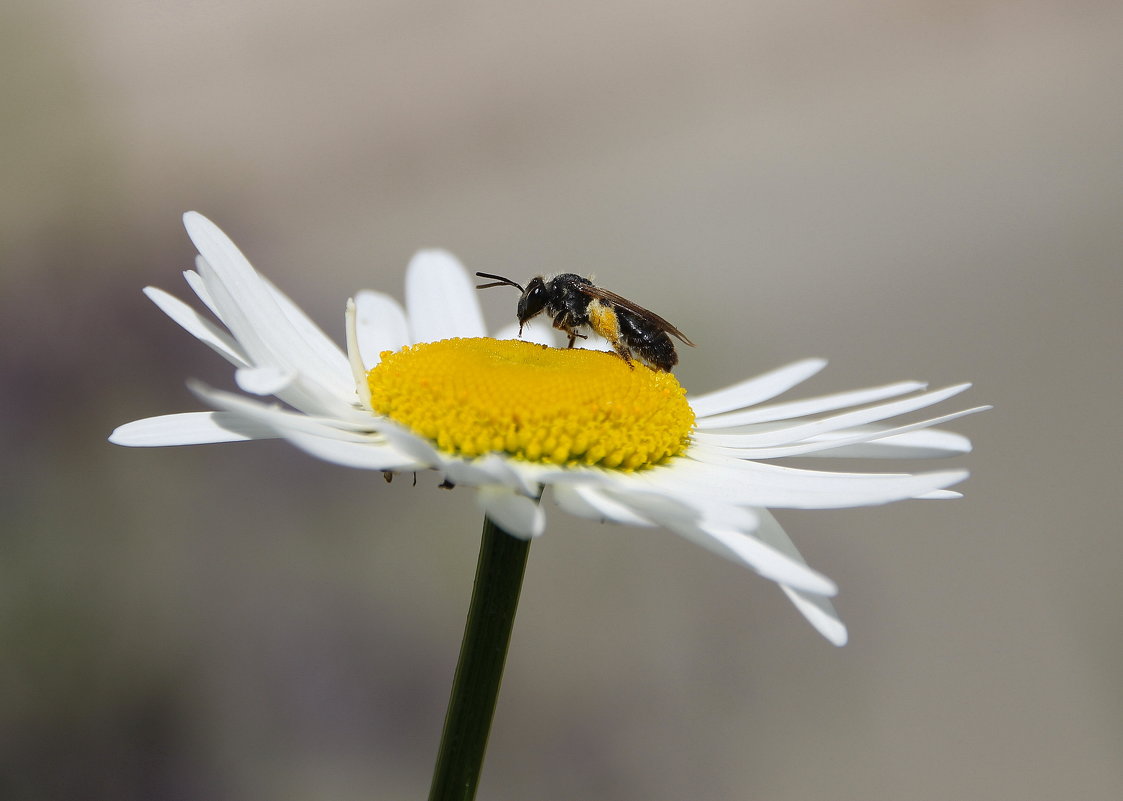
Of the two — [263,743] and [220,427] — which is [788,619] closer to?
[263,743]

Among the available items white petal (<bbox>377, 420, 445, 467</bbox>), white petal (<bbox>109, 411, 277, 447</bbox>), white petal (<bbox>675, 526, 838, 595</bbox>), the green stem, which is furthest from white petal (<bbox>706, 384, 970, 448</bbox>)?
A: white petal (<bbox>109, 411, 277, 447</bbox>)

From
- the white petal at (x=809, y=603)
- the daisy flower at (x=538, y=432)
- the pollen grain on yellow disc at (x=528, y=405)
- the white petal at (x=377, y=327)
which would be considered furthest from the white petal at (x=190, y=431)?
the white petal at (x=809, y=603)

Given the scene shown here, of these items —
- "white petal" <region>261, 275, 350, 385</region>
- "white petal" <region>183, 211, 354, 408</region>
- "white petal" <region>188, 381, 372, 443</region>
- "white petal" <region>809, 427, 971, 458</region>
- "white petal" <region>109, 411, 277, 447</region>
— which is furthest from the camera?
"white petal" <region>261, 275, 350, 385</region>

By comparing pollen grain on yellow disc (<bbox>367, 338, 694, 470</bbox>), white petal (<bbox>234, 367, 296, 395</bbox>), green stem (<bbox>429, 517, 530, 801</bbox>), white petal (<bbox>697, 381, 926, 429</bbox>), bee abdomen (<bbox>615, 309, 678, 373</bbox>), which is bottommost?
green stem (<bbox>429, 517, 530, 801</bbox>)

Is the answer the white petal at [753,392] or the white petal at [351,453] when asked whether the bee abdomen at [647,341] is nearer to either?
the white petal at [753,392]

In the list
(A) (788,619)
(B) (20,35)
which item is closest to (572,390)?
(A) (788,619)

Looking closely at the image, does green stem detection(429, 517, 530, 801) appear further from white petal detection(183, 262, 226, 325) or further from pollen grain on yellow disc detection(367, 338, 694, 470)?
white petal detection(183, 262, 226, 325)

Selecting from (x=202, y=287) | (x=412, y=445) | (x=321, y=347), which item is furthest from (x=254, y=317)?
(x=412, y=445)
